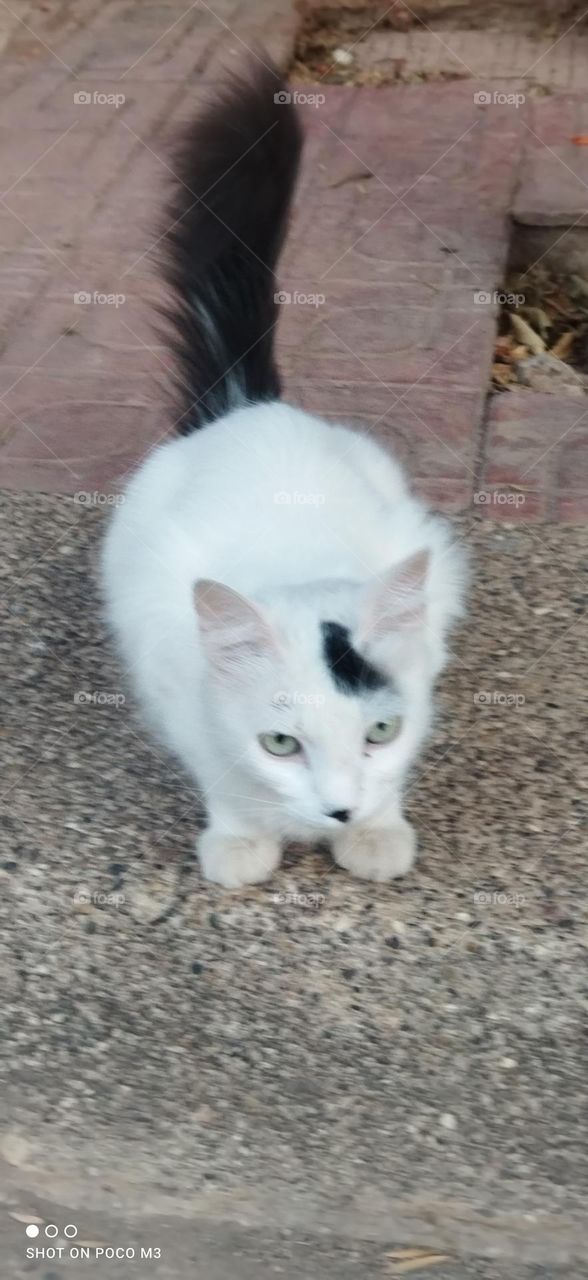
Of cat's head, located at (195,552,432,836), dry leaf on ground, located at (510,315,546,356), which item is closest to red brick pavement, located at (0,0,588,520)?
dry leaf on ground, located at (510,315,546,356)

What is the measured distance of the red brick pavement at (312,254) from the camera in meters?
3.60

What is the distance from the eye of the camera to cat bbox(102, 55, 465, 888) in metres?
1.98

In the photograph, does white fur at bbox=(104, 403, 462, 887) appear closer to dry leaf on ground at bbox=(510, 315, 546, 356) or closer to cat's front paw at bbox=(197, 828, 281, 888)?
cat's front paw at bbox=(197, 828, 281, 888)

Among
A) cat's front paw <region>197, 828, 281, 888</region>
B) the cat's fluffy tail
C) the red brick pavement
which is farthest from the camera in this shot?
the red brick pavement

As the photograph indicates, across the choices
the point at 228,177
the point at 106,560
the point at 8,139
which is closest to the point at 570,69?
the point at 8,139

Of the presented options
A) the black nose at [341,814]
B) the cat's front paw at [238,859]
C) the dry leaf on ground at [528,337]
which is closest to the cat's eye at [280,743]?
the black nose at [341,814]

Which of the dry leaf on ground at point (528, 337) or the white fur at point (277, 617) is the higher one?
the dry leaf on ground at point (528, 337)

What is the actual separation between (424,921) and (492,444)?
1.63 m

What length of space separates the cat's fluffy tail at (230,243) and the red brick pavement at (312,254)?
2.41ft

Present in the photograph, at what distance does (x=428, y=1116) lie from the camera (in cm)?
223

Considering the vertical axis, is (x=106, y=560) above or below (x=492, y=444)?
below

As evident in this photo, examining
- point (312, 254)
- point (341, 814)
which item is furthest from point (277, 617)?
point (312, 254)

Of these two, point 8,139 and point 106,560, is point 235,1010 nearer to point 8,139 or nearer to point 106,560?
point 106,560

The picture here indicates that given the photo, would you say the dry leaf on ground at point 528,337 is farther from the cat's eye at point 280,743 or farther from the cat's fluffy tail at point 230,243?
the cat's eye at point 280,743
